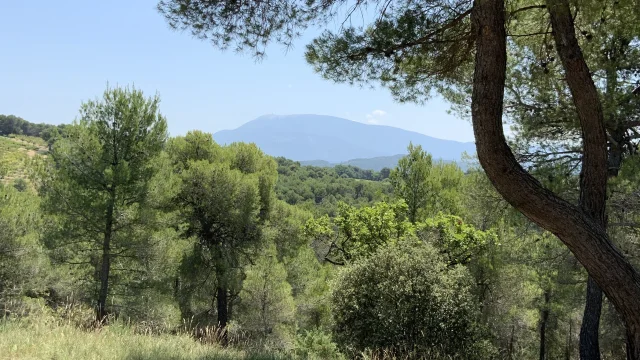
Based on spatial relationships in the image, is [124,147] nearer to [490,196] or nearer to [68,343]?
[68,343]

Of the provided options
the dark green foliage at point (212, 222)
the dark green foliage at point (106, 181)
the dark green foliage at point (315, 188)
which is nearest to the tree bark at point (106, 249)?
the dark green foliage at point (106, 181)

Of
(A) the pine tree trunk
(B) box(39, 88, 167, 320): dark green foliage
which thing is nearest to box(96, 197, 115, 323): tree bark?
(B) box(39, 88, 167, 320): dark green foliage

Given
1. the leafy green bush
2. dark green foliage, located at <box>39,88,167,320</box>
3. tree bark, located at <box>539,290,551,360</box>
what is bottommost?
tree bark, located at <box>539,290,551,360</box>

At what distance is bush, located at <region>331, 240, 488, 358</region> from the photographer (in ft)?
22.0

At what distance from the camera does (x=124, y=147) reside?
10.7 m

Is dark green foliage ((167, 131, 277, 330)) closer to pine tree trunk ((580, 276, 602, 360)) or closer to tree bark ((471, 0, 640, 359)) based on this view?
pine tree trunk ((580, 276, 602, 360))

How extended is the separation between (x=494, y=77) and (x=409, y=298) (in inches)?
181

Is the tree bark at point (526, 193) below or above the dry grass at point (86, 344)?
above

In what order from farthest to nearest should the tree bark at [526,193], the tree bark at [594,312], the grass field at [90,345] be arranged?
the tree bark at [594,312]
the grass field at [90,345]
the tree bark at [526,193]

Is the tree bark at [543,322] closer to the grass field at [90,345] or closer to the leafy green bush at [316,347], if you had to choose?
the leafy green bush at [316,347]

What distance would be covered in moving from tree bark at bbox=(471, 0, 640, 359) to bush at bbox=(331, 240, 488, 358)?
3736 mm

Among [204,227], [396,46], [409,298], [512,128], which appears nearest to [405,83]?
[396,46]

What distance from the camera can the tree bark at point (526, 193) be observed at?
3.05 metres

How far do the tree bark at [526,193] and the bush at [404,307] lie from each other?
3.74m
